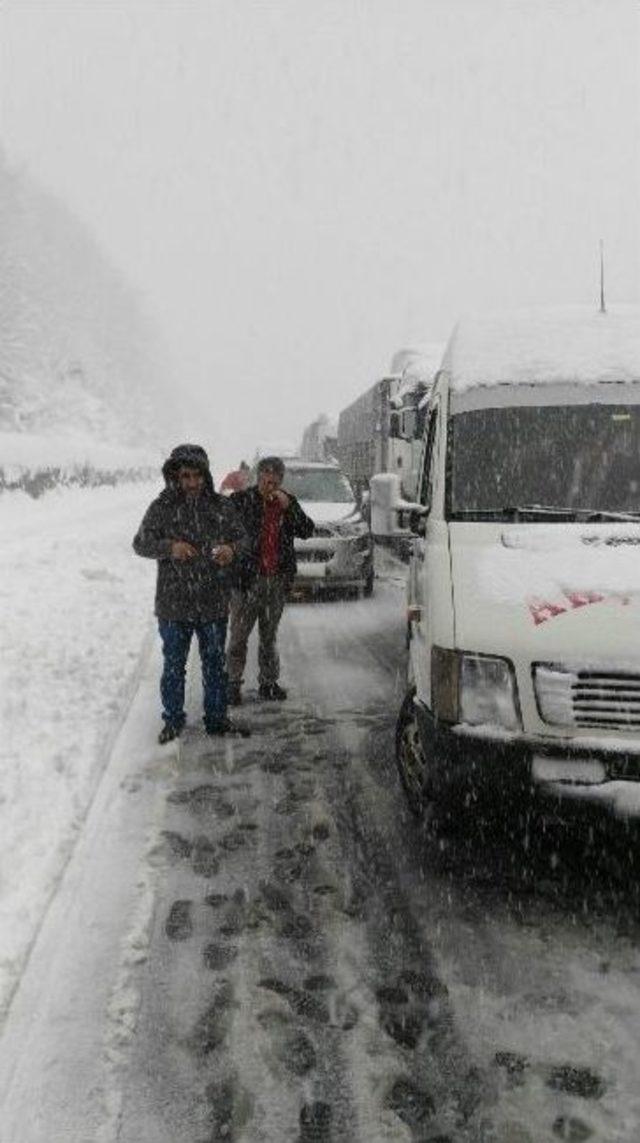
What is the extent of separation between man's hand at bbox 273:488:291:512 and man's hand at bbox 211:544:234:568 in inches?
51.2

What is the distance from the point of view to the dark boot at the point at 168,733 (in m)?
6.10

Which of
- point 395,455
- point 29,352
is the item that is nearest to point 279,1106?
point 395,455

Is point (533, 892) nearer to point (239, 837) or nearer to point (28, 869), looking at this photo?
point (239, 837)

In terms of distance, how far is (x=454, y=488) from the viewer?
4711mm

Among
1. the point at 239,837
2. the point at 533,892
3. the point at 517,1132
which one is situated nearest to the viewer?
the point at 517,1132

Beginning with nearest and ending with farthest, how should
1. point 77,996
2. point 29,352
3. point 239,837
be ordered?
point 77,996, point 239,837, point 29,352

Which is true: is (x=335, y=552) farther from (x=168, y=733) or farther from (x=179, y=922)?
(x=179, y=922)

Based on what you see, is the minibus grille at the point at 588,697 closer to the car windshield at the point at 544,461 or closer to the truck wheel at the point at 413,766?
the truck wheel at the point at 413,766

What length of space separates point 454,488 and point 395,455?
1113 cm

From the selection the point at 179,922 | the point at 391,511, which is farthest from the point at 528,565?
the point at 179,922

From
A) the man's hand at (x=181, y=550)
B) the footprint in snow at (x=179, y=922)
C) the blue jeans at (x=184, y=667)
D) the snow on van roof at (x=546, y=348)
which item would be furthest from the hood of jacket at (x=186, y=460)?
the footprint in snow at (x=179, y=922)

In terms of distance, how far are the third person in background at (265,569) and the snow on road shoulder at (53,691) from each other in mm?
1025

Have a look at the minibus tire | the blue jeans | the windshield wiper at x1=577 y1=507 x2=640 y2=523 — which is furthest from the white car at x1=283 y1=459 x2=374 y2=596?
the windshield wiper at x1=577 y1=507 x2=640 y2=523

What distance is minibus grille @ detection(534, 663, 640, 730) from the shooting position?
11.4 ft
